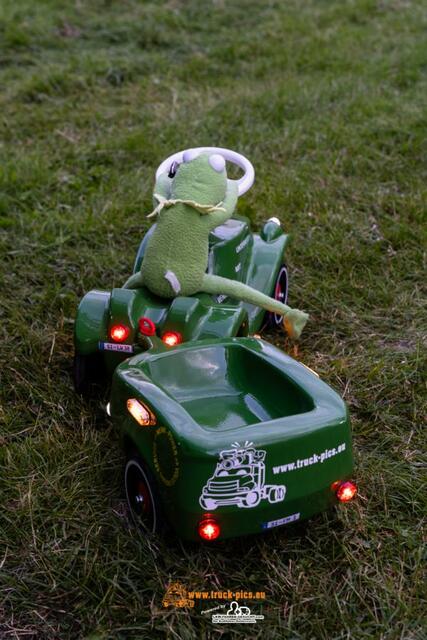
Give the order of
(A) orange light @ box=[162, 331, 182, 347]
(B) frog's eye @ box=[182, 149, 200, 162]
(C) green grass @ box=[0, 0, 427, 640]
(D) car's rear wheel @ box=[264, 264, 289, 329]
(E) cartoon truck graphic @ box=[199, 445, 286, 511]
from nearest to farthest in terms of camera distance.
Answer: (E) cartoon truck graphic @ box=[199, 445, 286, 511], (C) green grass @ box=[0, 0, 427, 640], (A) orange light @ box=[162, 331, 182, 347], (B) frog's eye @ box=[182, 149, 200, 162], (D) car's rear wheel @ box=[264, 264, 289, 329]

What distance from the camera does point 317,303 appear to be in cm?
376

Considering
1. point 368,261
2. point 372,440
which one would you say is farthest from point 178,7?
point 372,440

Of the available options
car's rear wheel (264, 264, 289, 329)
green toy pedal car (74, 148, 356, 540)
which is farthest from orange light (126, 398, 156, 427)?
car's rear wheel (264, 264, 289, 329)

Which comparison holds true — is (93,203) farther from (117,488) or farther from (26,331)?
(117,488)

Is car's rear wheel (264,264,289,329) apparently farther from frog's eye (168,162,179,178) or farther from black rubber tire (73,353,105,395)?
black rubber tire (73,353,105,395)

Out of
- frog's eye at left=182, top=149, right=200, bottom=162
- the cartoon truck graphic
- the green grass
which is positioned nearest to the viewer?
the cartoon truck graphic

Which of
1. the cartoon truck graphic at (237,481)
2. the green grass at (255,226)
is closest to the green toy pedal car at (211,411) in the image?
the cartoon truck graphic at (237,481)

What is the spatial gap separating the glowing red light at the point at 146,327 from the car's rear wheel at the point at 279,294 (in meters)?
0.81

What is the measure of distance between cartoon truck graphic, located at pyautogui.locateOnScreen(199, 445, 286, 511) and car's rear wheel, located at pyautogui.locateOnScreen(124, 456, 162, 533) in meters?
0.24

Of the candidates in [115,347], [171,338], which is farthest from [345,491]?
[115,347]

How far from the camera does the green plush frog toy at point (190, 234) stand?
9.87ft

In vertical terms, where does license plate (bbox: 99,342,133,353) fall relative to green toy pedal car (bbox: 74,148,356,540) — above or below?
below

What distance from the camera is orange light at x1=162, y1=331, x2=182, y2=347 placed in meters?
2.84

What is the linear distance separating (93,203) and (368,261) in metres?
1.55
